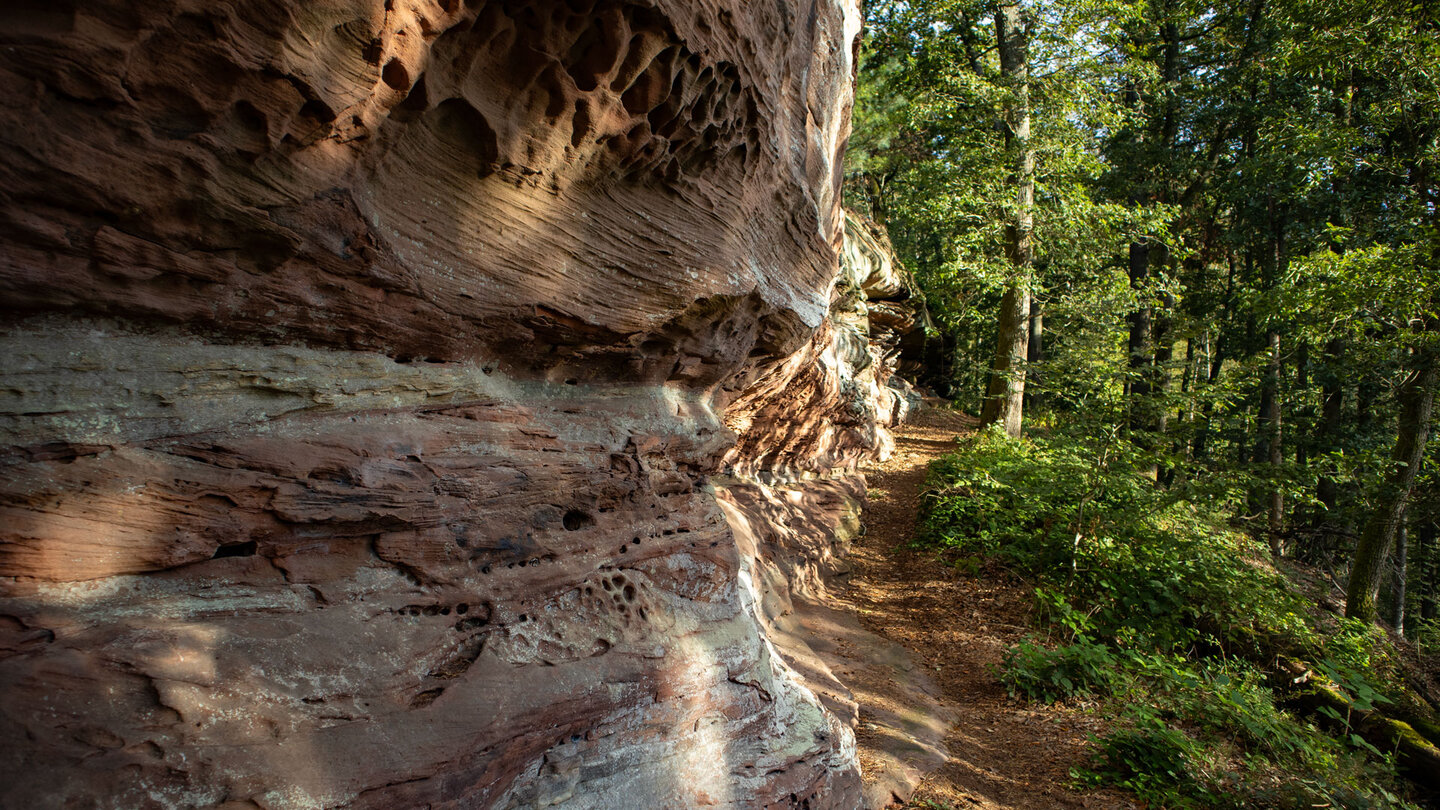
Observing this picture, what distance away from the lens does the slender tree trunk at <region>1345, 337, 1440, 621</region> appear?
29.7 ft

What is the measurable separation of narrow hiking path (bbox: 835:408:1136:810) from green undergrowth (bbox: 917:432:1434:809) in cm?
23

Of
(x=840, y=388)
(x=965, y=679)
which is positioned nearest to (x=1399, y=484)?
(x=965, y=679)

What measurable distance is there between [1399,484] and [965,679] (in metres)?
7.30

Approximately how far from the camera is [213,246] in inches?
106

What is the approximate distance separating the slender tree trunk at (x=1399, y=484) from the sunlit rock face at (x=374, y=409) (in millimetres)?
9424

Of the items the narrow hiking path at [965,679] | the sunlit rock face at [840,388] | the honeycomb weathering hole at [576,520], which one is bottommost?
the narrow hiking path at [965,679]

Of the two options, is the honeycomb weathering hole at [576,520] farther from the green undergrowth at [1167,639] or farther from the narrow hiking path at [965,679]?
the green undergrowth at [1167,639]

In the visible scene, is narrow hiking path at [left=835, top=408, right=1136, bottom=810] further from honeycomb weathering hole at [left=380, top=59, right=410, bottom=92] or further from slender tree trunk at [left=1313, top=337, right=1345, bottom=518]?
slender tree trunk at [left=1313, top=337, right=1345, bottom=518]

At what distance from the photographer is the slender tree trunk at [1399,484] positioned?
356 inches

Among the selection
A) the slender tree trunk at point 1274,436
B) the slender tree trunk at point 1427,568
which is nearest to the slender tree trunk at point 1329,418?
the slender tree trunk at point 1274,436

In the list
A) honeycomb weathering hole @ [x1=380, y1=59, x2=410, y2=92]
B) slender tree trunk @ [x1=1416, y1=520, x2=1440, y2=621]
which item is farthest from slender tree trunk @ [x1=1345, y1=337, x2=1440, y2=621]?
honeycomb weathering hole @ [x1=380, y1=59, x2=410, y2=92]

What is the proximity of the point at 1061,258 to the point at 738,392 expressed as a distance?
1064cm

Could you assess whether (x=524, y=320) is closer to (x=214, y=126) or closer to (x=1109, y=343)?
(x=214, y=126)

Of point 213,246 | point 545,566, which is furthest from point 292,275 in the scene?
point 545,566
